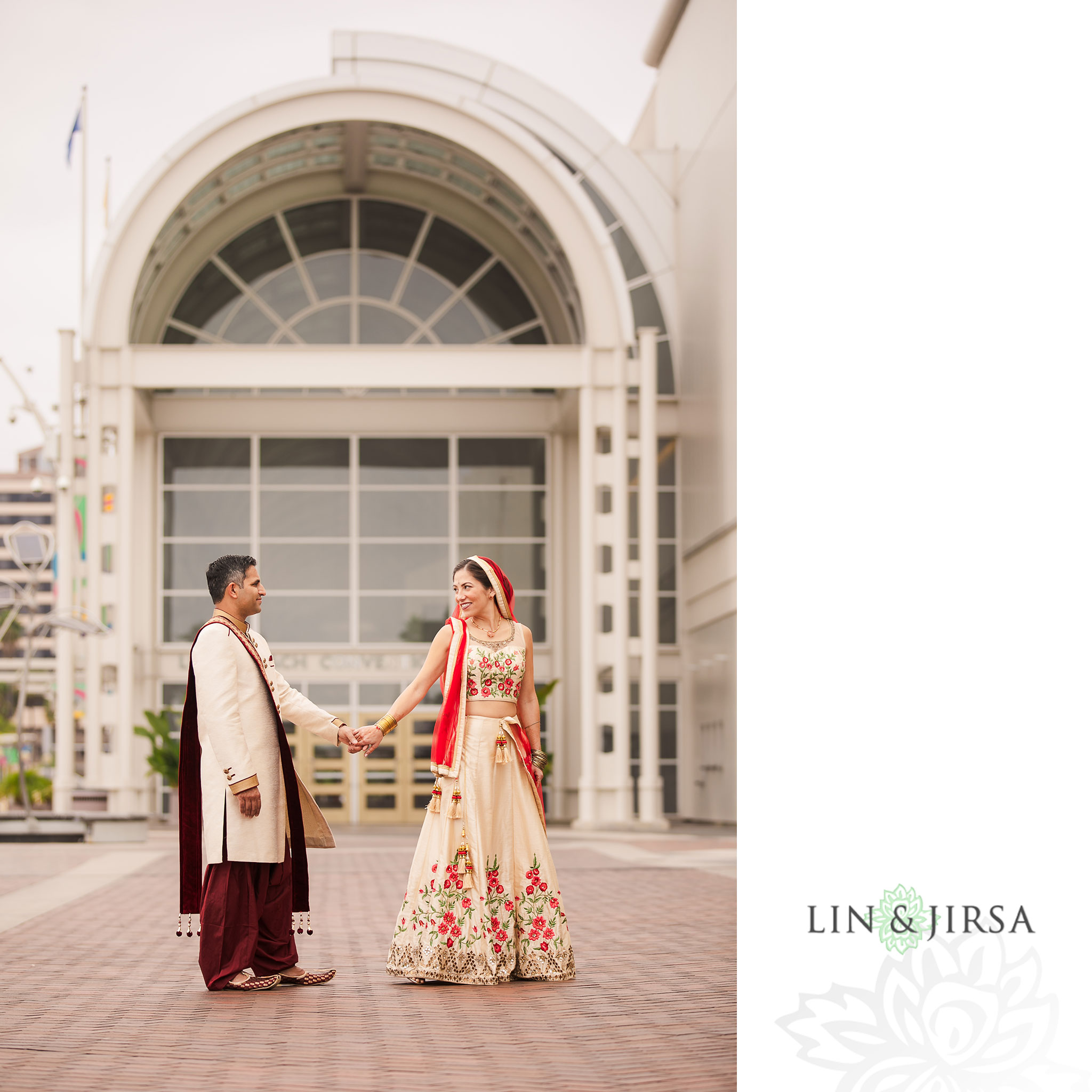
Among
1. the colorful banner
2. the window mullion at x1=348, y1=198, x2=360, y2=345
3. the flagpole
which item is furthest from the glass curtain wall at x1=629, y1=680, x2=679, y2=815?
the flagpole

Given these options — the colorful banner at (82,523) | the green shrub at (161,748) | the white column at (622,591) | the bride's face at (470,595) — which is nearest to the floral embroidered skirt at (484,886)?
the bride's face at (470,595)

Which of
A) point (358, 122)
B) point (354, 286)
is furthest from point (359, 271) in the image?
point (358, 122)

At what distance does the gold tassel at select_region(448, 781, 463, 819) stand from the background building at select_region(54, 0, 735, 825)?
15.3 metres

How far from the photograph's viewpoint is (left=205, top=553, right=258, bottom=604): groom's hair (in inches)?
251

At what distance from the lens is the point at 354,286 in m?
26.5

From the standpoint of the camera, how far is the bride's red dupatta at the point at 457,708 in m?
6.42

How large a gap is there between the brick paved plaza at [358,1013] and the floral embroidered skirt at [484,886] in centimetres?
12

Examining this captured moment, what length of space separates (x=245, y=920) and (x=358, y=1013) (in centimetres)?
75

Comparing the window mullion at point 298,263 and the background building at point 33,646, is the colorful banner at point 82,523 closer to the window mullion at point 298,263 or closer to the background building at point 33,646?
the background building at point 33,646
